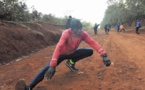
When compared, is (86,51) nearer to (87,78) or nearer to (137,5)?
(87,78)

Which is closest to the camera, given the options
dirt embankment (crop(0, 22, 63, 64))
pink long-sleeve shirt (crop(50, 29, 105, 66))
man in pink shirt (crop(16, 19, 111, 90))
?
man in pink shirt (crop(16, 19, 111, 90))

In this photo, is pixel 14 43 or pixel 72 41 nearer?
pixel 72 41

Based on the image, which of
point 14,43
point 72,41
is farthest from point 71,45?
point 14,43

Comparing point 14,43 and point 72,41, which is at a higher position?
point 72,41

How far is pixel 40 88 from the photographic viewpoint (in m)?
5.12

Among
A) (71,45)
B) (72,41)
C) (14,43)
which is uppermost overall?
(72,41)

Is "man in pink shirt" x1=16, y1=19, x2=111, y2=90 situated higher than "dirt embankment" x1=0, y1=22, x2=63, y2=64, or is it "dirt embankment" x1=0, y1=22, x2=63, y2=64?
"man in pink shirt" x1=16, y1=19, x2=111, y2=90

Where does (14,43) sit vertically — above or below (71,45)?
below

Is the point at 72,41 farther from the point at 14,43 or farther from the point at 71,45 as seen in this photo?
the point at 14,43

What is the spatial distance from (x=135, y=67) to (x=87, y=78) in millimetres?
1662

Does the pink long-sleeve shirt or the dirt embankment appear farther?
the dirt embankment

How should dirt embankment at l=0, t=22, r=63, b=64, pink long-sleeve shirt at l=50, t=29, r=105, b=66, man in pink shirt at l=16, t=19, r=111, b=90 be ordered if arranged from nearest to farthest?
1. man in pink shirt at l=16, t=19, r=111, b=90
2. pink long-sleeve shirt at l=50, t=29, r=105, b=66
3. dirt embankment at l=0, t=22, r=63, b=64

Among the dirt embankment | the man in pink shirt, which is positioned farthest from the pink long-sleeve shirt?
the dirt embankment

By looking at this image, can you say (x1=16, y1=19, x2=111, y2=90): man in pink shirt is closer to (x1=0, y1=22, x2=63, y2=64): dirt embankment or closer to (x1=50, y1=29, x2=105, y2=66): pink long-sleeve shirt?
(x1=50, y1=29, x2=105, y2=66): pink long-sleeve shirt
